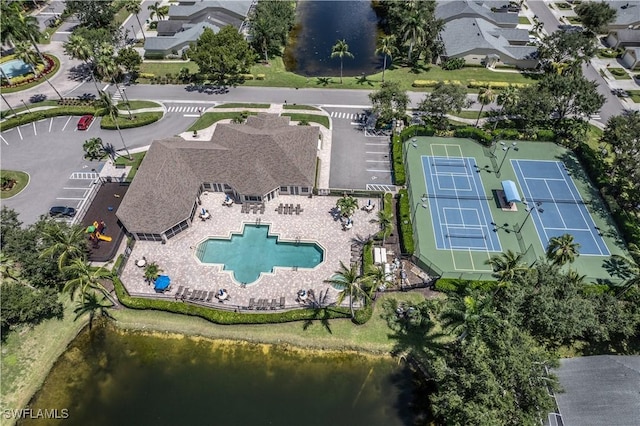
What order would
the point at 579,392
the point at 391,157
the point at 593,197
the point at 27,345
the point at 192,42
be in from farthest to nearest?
the point at 192,42
the point at 391,157
the point at 593,197
the point at 27,345
the point at 579,392

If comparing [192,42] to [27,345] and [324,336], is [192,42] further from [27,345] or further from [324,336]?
[324,336]

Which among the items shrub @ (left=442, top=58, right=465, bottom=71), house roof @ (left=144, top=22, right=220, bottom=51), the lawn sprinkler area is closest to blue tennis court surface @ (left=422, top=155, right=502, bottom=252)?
the lawn sprinkler area

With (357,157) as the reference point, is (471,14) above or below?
above

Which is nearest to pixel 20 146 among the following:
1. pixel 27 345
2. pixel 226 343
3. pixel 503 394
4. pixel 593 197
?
pixel 27 345

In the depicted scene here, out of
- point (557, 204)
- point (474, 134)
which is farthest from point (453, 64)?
point (557, 204)

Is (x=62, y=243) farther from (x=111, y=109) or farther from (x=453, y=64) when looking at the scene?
(x=453, y=64)
